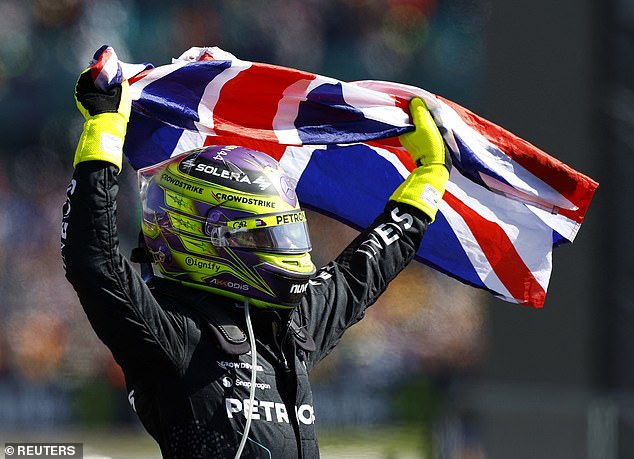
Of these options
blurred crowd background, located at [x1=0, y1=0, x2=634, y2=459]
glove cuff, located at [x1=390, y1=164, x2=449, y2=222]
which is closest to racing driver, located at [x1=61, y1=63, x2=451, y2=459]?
glove cuff, located at [x1=390, y1=164, x2=449, y2=222]

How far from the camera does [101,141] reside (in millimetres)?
2623

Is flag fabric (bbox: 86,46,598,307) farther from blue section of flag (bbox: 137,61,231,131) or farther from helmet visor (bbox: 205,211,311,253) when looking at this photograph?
helmet visor (bbox: 205,211,311,253)

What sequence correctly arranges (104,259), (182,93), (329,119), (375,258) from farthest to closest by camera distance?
(329,119)
(182,93)
(375,258)
(104,259)

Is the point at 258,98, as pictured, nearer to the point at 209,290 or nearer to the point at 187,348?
the point at 209,290

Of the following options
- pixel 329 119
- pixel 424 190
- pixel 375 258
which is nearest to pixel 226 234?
pixel 375 258

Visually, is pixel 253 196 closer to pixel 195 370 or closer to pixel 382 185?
pixel 195 370

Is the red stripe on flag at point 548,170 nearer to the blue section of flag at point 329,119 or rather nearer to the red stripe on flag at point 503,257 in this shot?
the red stripe on flag at point 503,257

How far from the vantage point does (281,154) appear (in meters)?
3.99

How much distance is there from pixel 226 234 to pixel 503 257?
4.56 ft

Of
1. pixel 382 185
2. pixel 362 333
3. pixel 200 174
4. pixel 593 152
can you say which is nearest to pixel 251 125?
pixel 382 185

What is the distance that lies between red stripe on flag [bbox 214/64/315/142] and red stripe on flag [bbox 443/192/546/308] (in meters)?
0.66

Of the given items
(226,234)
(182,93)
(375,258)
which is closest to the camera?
(226,234)

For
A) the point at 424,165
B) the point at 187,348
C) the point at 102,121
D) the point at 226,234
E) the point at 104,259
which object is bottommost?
the point at 187,348

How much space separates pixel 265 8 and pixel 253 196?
8816mm
